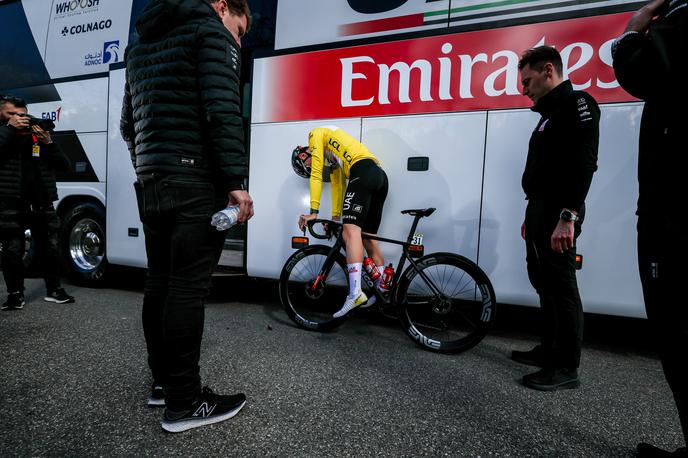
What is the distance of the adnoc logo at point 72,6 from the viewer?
4475 millimetres

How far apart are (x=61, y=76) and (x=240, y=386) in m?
4.69

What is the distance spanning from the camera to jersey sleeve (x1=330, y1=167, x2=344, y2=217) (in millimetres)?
3389

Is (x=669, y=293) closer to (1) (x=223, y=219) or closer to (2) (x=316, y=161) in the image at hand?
(1) (x=223, y=219)

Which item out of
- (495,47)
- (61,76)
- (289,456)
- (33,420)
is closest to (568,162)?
(495,47)

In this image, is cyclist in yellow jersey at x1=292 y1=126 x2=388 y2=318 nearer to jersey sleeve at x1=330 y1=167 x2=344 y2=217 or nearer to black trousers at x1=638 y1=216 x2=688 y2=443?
jersey sleeve at x1=330 y1=167 x2=344 y2=217

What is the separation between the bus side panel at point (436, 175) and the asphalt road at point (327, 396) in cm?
88

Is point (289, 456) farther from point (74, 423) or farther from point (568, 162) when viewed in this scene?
point (568, 162)

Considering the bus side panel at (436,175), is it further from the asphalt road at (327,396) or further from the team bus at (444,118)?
the asphalt road at (327,396)

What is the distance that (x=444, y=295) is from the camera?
289 centimetres

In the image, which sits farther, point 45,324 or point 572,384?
point 45,324

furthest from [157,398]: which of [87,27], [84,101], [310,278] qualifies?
[87,27]

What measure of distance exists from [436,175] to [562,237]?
1.19 metres

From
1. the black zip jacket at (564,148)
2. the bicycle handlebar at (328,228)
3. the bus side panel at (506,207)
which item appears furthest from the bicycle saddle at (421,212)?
the black zip jacket at (564,148)

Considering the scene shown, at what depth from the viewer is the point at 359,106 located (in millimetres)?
3355
